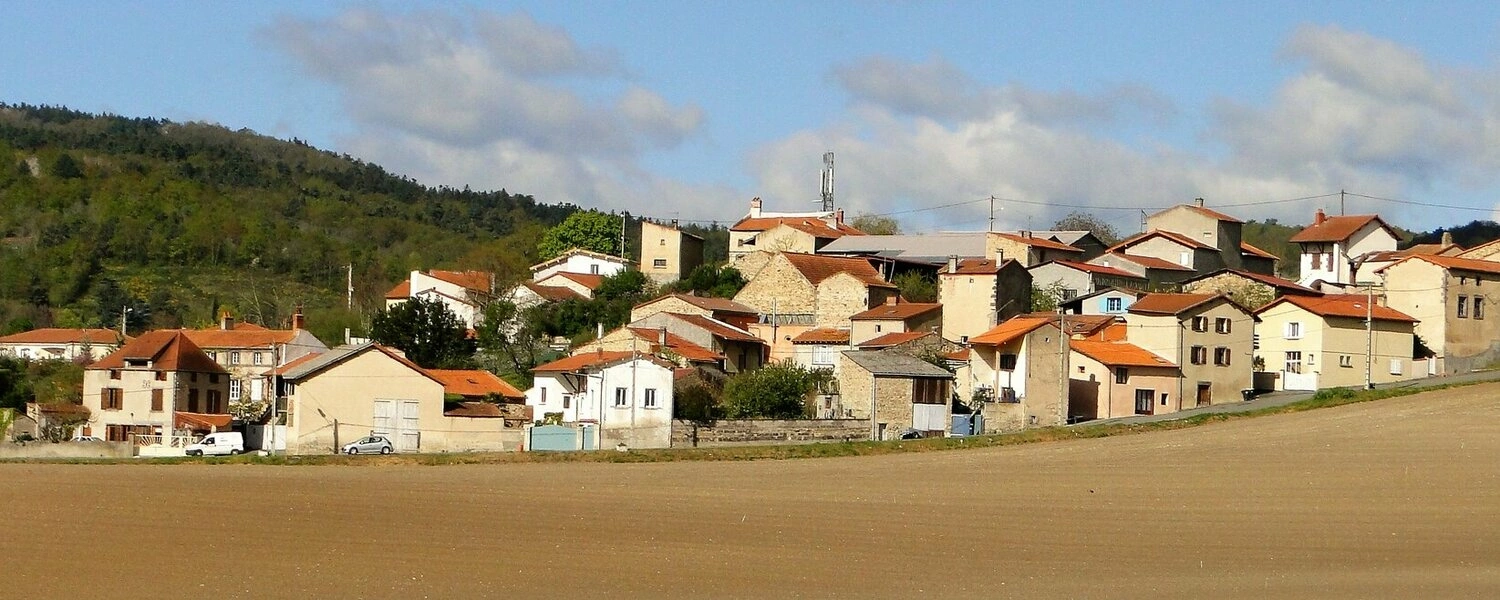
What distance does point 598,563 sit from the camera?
30.5m

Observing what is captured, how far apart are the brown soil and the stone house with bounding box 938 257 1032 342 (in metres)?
22.6

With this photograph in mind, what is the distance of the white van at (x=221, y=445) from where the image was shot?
62.3 m

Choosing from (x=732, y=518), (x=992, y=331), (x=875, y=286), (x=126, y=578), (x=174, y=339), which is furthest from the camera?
(x=875, y=286)

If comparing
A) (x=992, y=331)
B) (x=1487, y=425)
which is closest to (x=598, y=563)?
(x=1487, y=425)

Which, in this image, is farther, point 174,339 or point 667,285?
point 667,285

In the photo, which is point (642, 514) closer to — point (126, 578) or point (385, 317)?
point (126, 578)

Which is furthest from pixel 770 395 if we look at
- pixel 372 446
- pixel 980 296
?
pixel 980 296

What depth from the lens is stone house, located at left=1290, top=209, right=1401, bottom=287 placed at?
89625mm

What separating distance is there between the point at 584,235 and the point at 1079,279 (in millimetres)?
47000

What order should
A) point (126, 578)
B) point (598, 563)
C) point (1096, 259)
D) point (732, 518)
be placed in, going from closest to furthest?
point (126, 578) → point (598, 563) → point (732, 518) → point (1096, 259)

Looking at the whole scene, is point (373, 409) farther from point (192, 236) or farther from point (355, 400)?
point (192, 236)

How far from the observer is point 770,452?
54938 millimetres

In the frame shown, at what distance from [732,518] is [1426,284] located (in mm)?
45253

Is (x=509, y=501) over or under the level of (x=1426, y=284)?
under
